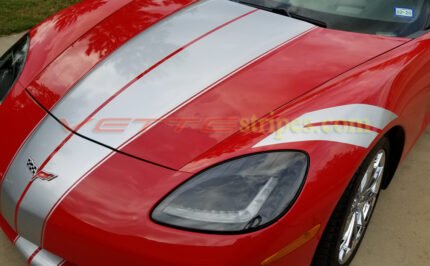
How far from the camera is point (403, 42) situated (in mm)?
2021

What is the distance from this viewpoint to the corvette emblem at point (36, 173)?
155 centimetres

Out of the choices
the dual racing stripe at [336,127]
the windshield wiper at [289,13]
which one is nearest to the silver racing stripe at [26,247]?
the dual racing stripe at [336,127]

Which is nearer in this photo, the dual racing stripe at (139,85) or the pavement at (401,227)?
the dual racing stripe at (139,85)

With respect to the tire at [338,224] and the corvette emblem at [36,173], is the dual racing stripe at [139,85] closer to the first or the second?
the corvette emblem at [36,173]

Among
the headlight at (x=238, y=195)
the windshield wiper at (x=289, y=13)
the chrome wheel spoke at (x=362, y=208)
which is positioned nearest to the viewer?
the headlight at (x=238, y=195)

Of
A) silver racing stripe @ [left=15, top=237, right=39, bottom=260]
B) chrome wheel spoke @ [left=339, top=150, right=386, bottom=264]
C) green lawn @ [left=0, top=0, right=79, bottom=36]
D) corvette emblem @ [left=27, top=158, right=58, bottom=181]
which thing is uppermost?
corvette emblem @ [left=27, top=158, right=58, bottom=181]

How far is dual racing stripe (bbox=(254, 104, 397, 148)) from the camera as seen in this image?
155cm

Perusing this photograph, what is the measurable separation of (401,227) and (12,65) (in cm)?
210

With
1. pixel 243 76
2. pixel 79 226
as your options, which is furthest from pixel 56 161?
pixel 243 76

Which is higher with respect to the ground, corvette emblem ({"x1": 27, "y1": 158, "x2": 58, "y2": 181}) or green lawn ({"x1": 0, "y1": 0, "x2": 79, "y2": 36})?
corvette emblem ({"x1": 27, "y1": 158, "x2": 58, "y2": 181})

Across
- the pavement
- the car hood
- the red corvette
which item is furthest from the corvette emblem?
the pavement

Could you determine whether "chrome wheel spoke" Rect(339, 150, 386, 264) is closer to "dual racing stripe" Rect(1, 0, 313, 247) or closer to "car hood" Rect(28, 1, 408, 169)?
"car hood" Rect(28, 1, 408, 169)

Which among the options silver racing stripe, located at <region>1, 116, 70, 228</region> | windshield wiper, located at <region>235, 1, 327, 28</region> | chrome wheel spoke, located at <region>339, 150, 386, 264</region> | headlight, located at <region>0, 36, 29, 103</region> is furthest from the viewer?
windshield wiper, located at <region>235, 1, 327, 28</region>

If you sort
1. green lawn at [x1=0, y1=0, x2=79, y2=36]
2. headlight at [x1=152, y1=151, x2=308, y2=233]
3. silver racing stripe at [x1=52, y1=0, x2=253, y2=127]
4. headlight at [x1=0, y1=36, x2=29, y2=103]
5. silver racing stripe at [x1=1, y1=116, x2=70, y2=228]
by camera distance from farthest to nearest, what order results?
green lawn at [x1=0, y1=0, x2=79, y2=36] < headlight at [x1=0, y1=36, x2=29, y2=103] < silver racing stripe at [x1=52, y1=0, x2=253, y2=127] < silver racing stripe at [x1=1, y1=116, x2=70, y2=228] < headlight at [x1=152, y1=151, x2=308, y2=233]
